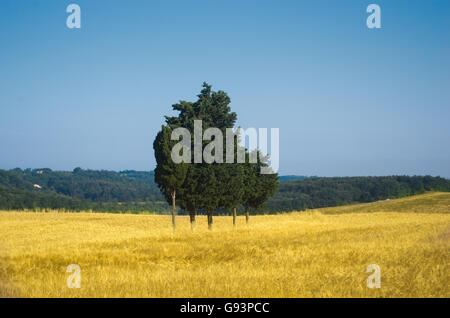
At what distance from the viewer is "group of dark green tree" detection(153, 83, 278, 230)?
126 feet

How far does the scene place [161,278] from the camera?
15.6 meters

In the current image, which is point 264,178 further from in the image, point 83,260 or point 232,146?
point 83,260

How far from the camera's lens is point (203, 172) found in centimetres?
4144

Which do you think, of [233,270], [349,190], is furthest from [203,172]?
[349,190]

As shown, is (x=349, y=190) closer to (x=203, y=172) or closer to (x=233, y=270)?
(x=203, y=172)

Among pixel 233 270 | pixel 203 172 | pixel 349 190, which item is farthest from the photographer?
pixel 349 190

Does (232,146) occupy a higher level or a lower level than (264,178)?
higher

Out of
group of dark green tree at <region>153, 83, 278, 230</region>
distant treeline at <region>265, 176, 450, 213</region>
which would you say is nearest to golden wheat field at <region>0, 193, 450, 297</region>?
group of dark green tree at <region>153, 83, 278, 230</region>

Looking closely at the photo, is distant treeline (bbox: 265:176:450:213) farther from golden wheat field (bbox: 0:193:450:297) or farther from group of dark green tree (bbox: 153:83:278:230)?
golden wheat field (bbox: 0:193:450:297)

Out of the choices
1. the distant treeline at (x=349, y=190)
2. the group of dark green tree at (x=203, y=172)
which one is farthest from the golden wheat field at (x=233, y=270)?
the distant treeline at (x=349, y=190)

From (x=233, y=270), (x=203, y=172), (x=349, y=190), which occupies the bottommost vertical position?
(x=349, y=190)

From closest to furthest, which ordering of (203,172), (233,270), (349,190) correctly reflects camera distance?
(233,270) → (203,172) → (349,190)
